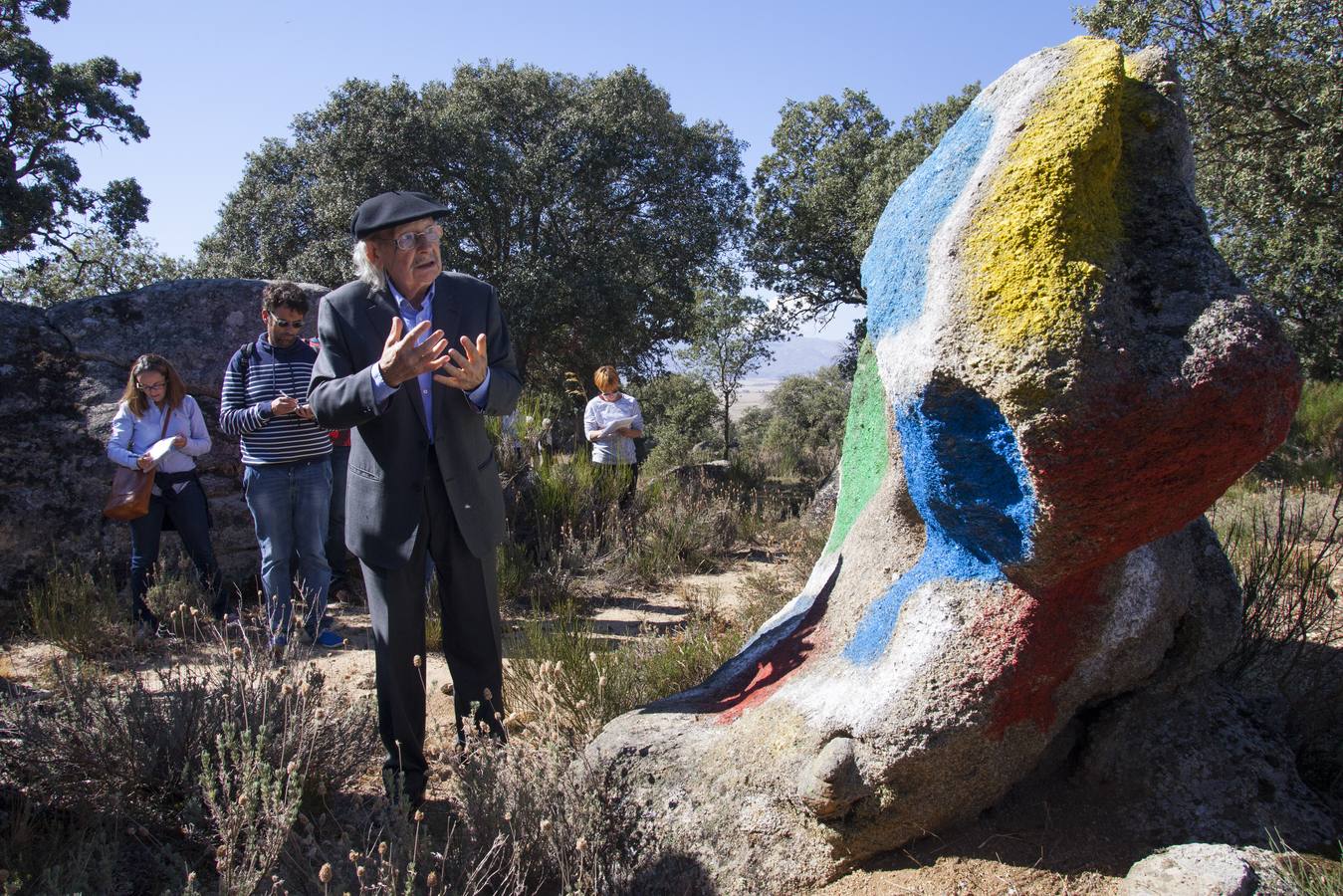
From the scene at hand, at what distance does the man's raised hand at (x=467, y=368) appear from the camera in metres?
2.52

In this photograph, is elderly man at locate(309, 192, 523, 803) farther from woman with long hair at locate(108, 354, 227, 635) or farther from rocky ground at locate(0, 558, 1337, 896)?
woman with long hair at locate(108, 354, 227, 635)

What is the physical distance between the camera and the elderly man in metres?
2.65

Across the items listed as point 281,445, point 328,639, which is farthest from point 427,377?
point 328,639

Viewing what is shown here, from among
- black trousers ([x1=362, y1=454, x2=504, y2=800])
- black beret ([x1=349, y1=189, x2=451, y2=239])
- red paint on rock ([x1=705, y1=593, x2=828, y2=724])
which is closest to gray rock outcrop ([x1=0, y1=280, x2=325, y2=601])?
black trousers ([x1=362, y1=454, x2=504, y2=800])

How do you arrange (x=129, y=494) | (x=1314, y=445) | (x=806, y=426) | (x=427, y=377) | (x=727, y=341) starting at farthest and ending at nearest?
(x=806, y=426), (x=727, y=341), (x=1314, y=445), (x=129, y=494), (x=427, y=377)

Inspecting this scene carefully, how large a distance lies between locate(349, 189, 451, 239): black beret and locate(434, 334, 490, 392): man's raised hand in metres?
0.40

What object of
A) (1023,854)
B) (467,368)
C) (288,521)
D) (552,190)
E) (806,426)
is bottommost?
(1023,854)

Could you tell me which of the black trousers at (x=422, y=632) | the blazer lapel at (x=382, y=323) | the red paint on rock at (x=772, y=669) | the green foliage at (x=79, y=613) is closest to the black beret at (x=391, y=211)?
the blazer lapel at (x=382, y=323)

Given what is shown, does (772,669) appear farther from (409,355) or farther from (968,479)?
(409,355)

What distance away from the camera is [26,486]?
5500 millimetres

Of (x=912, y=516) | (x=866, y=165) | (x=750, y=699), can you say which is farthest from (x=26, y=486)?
(x=866, y=165)

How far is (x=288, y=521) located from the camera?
4.38 m

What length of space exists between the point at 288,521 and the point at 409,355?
242cm

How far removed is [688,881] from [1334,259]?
32.6 feet
